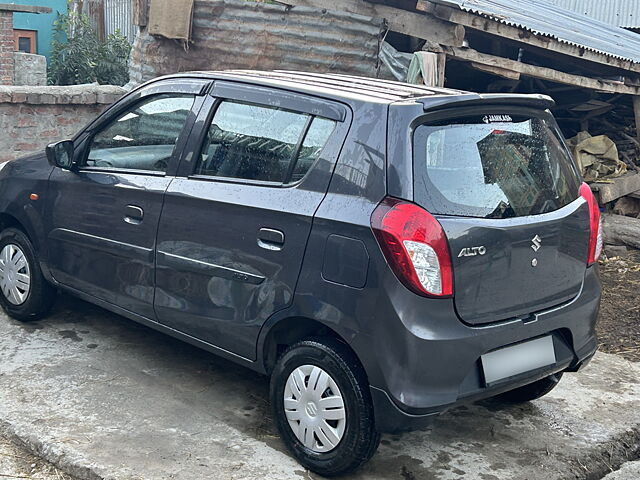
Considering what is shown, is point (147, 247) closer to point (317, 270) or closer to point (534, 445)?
point (317, 270)

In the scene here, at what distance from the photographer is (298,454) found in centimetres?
381

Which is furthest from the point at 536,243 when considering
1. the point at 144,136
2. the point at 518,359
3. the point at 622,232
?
the point at 622,232

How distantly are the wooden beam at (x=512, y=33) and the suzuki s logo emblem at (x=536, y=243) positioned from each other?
408 cm

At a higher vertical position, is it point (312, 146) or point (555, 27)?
point (555, 27)

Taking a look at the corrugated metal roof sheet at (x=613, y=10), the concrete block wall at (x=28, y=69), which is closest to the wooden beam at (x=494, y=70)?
the concrete block wall at (x=28, y=69)

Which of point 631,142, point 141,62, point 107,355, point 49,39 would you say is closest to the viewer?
point 107,355

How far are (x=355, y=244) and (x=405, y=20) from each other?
15.7ft

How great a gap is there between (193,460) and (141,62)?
6224mm

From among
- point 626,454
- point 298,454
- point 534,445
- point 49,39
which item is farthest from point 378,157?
point 49,39

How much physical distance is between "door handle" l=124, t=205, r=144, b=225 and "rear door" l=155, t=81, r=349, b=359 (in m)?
0.19

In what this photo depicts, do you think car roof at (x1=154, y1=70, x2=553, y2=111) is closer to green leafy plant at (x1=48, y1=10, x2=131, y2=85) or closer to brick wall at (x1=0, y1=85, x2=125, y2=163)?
brick wall at (x1=0, y1=85, x2=125, y2=163)

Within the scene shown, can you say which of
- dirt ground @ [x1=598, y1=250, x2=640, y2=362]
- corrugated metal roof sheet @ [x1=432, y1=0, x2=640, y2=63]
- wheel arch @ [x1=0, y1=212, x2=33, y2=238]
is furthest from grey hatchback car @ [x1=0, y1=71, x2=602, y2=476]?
corrugated metal roof sheet @ [x1=432, y1=0, x2=640, y2=63]

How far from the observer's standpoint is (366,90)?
12.8 feet

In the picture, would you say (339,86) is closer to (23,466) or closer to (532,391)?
(532,391)
